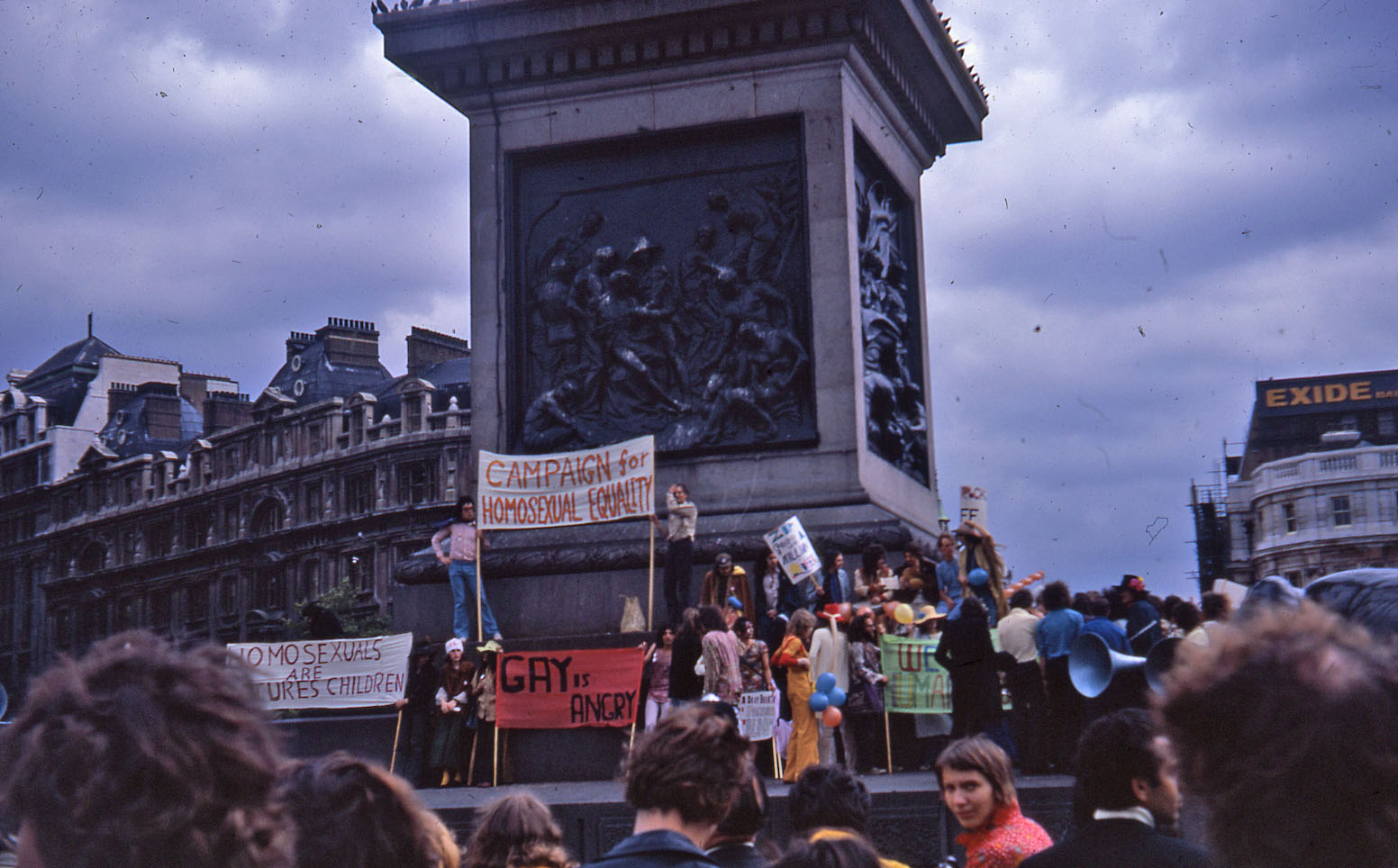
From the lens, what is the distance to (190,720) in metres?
2.13

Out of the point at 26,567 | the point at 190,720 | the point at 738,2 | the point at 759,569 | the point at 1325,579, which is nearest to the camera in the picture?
the point at 190,720

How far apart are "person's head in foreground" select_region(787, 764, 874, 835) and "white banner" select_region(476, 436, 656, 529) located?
1000 centimetres

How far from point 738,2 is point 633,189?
219 cm

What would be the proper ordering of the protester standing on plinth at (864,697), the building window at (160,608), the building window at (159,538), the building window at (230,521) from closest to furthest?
the protester standing on plinth at (864,697) → the building window at (230,521) → the building window at (160,608) → the building window at (159,538)

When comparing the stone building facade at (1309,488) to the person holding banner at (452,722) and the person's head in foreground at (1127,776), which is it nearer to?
the person holding banner at (452,722)

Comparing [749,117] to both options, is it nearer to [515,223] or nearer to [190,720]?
[515,223]

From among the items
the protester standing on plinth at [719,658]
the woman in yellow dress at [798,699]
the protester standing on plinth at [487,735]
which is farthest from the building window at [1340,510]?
the protester standing on plinth at [719,658]

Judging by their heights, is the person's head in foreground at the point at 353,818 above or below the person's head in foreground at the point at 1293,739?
below

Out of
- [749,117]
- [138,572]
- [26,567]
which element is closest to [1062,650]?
[749,117]

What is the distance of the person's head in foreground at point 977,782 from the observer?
563 centimetres

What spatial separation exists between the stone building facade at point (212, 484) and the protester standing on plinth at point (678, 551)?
1791 inches

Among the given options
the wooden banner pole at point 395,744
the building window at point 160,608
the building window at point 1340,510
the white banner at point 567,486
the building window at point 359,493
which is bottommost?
the wooden banner pole at point 395,744

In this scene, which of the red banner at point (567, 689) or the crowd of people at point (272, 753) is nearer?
the crowd of people at point (272, 753)

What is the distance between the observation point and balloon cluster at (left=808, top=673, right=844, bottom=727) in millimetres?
12516
